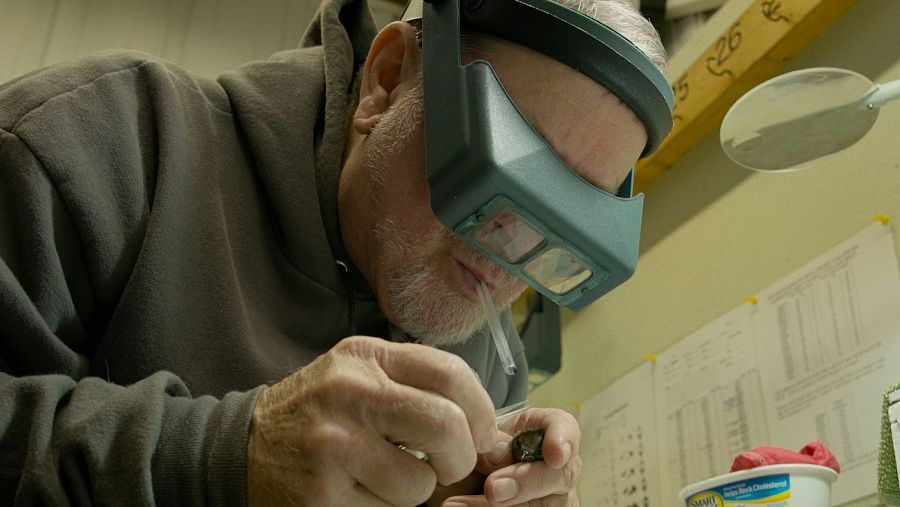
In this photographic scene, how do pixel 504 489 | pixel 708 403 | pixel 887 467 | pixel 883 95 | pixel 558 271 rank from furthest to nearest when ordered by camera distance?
pixel 708 403, pixel 883 95, pixel 887 467, pixel 558 271, pixel 504 489

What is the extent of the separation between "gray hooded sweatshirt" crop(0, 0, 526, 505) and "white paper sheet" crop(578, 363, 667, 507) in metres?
0.74

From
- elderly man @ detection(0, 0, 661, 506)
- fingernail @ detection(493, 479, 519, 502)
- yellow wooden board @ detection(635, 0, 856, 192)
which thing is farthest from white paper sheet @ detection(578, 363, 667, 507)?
fingernail @ detection(493, 479, 519, 502)

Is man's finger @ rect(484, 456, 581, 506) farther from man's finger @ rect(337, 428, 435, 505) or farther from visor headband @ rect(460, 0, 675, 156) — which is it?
visor headband @ rect(460, 0, 675, 156)

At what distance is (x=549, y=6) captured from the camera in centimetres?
100

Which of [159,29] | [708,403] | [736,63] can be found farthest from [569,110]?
[159,29]

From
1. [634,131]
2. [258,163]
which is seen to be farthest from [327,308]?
[634,131]

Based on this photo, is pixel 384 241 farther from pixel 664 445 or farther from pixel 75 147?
pixel 664 445

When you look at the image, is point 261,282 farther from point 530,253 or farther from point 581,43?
point 581,43

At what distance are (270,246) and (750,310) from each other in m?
1.06

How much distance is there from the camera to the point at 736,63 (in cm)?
193

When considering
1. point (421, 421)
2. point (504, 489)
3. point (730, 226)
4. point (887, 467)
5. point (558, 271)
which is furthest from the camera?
point (730, 226)

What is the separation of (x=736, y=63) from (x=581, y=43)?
109cm

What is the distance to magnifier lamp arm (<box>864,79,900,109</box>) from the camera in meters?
1.18

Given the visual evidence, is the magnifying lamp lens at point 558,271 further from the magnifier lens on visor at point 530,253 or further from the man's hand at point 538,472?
the man's hand at point 538,472
